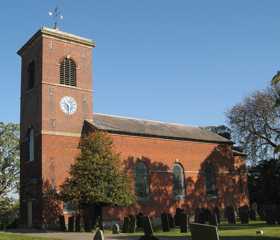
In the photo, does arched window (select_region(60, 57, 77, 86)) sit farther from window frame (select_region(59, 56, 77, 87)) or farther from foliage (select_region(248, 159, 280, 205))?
foliage (select_region(248, 159, 280, 205))

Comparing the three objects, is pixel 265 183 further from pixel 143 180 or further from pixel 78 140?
pixel 78 140

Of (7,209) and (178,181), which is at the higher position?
(178,181)

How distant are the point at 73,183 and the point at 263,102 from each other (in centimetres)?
2481

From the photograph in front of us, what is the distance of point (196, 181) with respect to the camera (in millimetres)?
45531

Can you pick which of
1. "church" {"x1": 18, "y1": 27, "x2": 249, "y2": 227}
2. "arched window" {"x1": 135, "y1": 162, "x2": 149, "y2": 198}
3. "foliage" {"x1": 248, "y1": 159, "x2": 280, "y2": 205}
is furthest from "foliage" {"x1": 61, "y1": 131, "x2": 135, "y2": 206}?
"foliage" {"x1": 248, "y1": 159, "x2": 280, "y2": 205}

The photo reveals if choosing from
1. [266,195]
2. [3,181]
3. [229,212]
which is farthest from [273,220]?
[3,181]

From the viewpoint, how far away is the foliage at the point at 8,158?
5188 centimetres

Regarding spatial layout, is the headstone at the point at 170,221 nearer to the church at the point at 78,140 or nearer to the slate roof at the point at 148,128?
the church at the point at 78,140

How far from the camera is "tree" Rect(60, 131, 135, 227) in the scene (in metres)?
31.6

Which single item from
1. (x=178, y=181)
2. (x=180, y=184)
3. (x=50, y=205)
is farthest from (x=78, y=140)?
(x=180, y=184)

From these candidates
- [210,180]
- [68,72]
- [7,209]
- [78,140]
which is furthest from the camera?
[7,209]

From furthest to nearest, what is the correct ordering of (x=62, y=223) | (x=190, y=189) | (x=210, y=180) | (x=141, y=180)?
1. (x=210, y=180)
2. (x=190, y=189)
3. (x=141, y=180)
4. (x=62, y=223)

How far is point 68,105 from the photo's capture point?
39875mm

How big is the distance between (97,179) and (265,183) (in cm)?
2960
